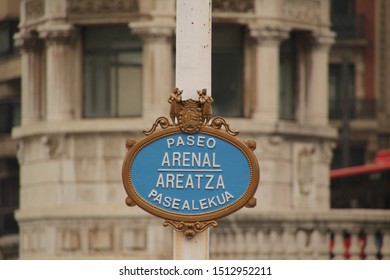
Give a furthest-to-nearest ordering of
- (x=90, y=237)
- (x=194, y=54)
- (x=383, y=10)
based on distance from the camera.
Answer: (x=383, y=10)
(x=90, y=237)
(x=194, y=54)

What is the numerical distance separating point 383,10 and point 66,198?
2589 centimetres

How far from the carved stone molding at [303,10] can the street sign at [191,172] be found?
25617 millimetres

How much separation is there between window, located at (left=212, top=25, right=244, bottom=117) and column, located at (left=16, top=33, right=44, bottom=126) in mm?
3638

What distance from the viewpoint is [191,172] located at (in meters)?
18.1

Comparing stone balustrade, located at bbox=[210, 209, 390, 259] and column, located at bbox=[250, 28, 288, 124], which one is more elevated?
column, located at bbox=[250, 28, 288, 124]

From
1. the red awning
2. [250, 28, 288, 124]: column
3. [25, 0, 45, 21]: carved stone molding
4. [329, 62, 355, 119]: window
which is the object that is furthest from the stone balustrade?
[329, 62, 355, 119]: window

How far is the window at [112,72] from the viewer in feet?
140

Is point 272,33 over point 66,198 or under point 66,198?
over

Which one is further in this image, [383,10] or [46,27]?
[383,10]

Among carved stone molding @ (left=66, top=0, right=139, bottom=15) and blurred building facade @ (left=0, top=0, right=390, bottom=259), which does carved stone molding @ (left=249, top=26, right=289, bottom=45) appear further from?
carved stone molding @ (left=66, top=0, right=139, bottom=15)

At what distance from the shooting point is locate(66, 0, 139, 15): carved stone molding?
4325 cm
